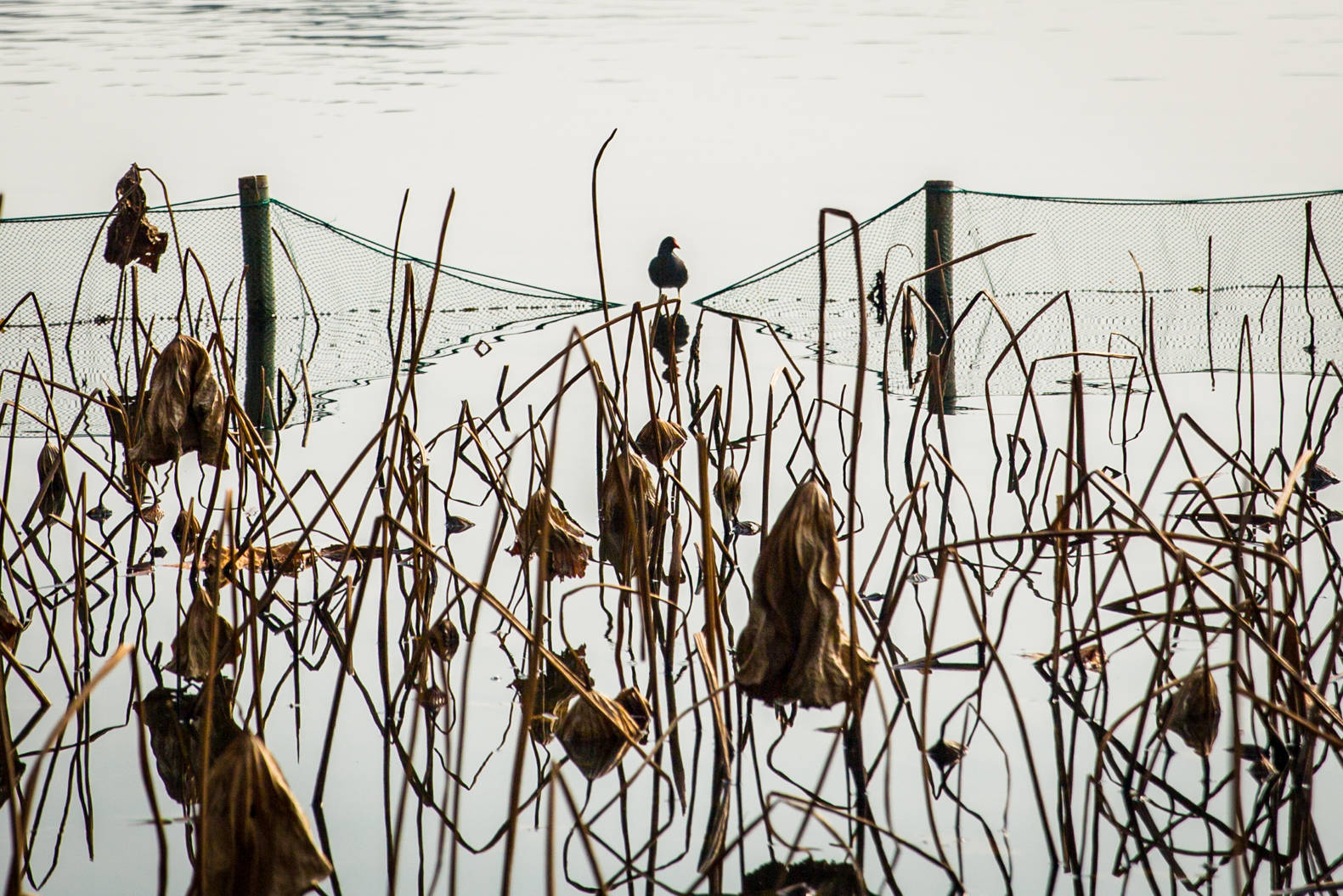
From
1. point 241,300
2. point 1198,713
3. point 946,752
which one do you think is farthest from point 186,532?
point 241,300

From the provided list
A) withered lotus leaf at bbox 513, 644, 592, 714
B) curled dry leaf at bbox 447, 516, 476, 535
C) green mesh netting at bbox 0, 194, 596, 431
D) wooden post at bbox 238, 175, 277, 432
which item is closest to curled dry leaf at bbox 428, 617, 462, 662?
withered lotus leaf at bbox 513, 644, 592, 714

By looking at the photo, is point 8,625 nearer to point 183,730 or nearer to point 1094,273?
point 183,730

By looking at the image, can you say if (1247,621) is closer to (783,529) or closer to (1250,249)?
(783,529)

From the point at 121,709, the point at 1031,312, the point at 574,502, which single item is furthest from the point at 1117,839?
the point at 1031,312

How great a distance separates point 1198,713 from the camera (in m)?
1.56

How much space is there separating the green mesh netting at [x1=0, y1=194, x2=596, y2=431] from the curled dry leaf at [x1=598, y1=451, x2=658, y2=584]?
7.64 feet

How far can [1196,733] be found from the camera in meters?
1.57

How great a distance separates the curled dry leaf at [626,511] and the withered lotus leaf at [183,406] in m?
0.48

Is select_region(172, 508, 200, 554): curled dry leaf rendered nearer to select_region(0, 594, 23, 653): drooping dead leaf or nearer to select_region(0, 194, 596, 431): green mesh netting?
select_region(0, 594, 23, 653): drooping dead leaf

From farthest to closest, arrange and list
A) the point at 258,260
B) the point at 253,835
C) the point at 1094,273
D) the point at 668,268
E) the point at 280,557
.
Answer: the point at 668,268 < the point at 1094,273 < the point at 258,260 < the point at 280,557 < the point at 253,835

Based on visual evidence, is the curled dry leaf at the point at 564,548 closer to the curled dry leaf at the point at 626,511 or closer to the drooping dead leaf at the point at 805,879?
the curled dry leaf at the point at 626,511

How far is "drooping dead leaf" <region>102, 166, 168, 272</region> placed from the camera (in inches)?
91.2

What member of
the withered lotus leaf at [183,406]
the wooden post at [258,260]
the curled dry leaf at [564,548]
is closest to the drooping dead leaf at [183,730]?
the withered lotus leaf at [183,406]

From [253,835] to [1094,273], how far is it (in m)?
4.48
